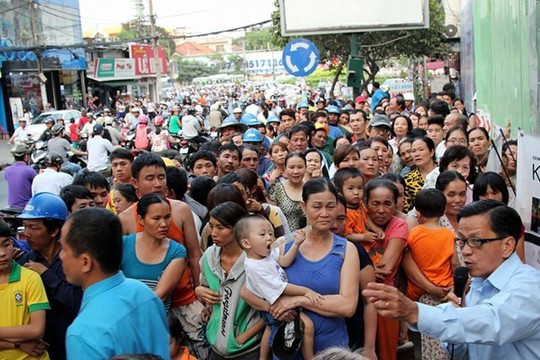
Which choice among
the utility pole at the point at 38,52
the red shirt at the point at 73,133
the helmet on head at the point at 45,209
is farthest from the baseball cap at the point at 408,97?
the utility pole at the point at 38,52

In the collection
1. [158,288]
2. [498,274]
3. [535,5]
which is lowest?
[158,288]

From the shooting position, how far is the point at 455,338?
8.83 feet

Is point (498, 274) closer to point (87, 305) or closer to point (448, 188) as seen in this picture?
point (87, 305)

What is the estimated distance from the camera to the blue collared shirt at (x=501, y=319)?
268 centimetres

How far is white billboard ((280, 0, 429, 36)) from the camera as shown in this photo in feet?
49.4

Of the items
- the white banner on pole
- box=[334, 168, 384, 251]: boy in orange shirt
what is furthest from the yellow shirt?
the white banner on pole

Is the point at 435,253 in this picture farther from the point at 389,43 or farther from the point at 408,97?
the point at 389,43

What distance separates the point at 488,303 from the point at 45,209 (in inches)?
111

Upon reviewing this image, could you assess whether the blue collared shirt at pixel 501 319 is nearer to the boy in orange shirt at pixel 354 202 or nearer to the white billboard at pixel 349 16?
the boy in orange shirt at pixel 354 202

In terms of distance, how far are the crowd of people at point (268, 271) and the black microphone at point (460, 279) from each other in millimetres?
29

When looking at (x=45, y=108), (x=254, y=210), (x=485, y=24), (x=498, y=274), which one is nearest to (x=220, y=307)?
(x=254, y=210)

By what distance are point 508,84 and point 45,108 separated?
108ft

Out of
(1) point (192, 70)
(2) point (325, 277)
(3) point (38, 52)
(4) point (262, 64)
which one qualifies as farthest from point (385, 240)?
(1) point (192, 70)

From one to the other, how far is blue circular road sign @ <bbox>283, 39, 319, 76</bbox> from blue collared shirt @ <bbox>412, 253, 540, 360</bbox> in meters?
9.51
